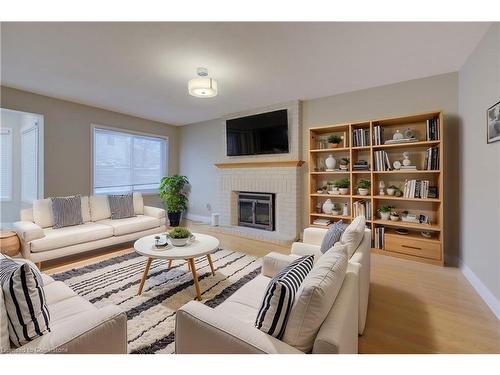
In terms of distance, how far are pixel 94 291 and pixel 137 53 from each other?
2348 millimetres

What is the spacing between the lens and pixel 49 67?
8.89 ft

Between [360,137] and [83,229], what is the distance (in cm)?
390

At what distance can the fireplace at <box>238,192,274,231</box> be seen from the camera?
14.4 feet

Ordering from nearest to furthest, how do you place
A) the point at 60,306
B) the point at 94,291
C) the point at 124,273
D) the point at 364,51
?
the point at 60,306 < the point at 94,291 < the point at 364,51 < the point at 124,273

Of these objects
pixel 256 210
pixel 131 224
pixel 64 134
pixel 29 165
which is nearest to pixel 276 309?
pixel 131 224

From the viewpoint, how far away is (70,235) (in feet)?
9.30

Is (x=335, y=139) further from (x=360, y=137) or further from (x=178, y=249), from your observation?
(x=178, y=249)

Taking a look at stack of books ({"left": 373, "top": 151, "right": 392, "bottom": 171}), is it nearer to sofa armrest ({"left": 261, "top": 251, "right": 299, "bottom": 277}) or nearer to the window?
sofa armrest ({"left": 261, "top": 251, "right": 299, "bottom": 277})

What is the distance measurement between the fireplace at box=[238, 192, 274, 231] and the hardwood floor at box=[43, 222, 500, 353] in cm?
193

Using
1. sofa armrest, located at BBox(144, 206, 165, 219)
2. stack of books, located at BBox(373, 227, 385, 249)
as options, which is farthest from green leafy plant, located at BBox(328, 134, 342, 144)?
sofa armrest, located at BBox(144, 206, 165, 219)

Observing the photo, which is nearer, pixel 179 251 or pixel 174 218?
pixel 179 251

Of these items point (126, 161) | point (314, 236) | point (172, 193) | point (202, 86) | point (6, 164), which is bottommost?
point (314, 236)
